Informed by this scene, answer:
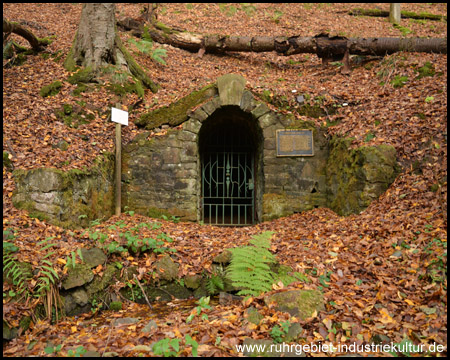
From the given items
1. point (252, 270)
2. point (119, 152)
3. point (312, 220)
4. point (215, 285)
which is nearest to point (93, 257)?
point (215, 285)

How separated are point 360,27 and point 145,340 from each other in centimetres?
1431

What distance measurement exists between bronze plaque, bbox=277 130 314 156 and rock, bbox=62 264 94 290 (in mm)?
4482

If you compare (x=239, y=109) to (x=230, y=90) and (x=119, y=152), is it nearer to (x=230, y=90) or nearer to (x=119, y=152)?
(x=230, y=90)

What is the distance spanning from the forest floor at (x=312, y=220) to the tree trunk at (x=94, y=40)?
53 centimetres

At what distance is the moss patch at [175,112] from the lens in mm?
6883

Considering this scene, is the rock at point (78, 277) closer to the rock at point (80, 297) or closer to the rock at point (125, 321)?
the rock at point (80, 297)

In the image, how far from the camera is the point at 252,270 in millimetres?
3646

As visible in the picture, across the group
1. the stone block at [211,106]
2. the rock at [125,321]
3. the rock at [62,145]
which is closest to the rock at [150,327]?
the rock at [125,321]

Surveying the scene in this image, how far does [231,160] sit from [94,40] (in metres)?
4.38

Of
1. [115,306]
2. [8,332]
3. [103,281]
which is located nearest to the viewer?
[8,332]

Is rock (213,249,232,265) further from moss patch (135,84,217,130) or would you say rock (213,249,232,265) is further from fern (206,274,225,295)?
moss patch (135,84,217,130)

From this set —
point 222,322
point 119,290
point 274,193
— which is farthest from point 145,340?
point 274,193

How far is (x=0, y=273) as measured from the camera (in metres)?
3.21

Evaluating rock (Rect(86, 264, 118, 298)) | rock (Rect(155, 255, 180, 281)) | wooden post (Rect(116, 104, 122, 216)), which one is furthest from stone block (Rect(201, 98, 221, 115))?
rock (Rect(86, 264, 118, 298))
